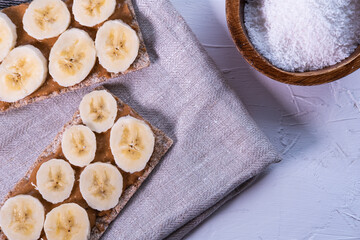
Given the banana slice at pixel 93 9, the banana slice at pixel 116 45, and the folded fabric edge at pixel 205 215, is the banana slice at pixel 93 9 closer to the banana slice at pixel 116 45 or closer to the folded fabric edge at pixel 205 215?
the banana slice at pixel 116 45

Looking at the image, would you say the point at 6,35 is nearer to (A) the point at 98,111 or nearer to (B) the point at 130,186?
(A) the point at 98,111

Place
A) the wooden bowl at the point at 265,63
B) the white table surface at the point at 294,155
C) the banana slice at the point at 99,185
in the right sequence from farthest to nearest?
the white table surface at the point at 294,155 < the banana slice at the point at 99,185 < the wooden bowl at the point at 265,63

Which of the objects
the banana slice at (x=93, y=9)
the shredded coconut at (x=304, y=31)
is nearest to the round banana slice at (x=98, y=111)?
the banana slice at (x=93, y=9)

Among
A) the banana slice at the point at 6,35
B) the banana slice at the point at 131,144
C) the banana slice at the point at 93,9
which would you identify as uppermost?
the banana slice at the point at 93,9

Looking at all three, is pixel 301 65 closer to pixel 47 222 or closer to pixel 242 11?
pixel 242 11

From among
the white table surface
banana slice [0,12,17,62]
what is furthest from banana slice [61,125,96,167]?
the white table surface

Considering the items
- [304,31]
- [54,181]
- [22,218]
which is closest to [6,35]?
[54,181]

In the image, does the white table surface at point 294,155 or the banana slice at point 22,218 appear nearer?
the banana slice at point 22,218
